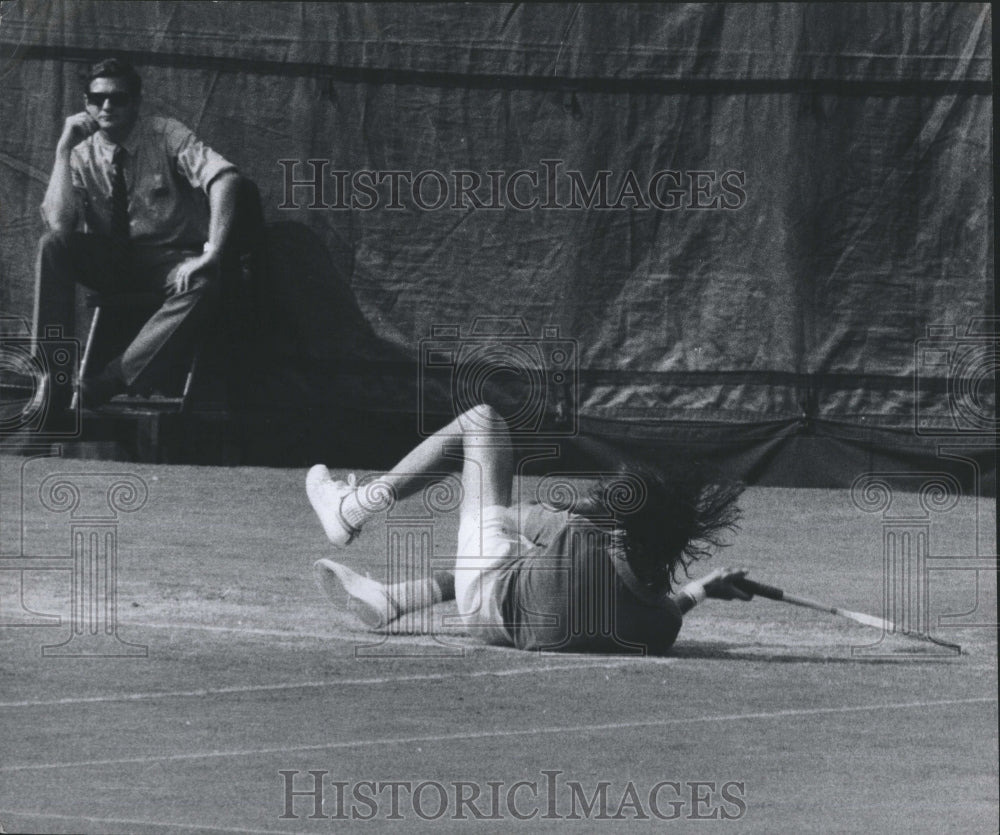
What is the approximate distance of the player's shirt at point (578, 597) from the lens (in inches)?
251

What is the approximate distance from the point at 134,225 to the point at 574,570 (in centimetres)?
394

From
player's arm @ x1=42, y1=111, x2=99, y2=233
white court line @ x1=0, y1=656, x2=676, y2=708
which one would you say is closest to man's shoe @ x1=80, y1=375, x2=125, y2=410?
player's arm @ x1=42, y1=111, x2=99, y2=233

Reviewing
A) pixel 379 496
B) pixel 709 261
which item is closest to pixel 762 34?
pixel 709 261

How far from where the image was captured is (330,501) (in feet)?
26.1

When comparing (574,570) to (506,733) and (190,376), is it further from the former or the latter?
(190,376)

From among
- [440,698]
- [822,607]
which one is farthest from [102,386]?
[822,607]

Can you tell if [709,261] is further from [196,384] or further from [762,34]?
[196,384]

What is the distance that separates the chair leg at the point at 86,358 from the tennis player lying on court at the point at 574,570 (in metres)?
2.66

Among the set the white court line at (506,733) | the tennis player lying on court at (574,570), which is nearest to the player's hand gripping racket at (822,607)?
the tennis player lying on court at (574,570)

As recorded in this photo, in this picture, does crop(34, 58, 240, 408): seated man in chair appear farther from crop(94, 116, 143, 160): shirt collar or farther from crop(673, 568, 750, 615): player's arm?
crop(673, 568, 750, 615): player's arm

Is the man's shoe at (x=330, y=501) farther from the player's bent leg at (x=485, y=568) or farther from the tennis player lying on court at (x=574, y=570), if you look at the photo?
the player's bent leg at (x=485, y=568)

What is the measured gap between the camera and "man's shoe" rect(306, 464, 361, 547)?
785 cm

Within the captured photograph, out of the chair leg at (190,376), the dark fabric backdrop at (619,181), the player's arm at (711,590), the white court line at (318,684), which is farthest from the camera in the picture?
the dark fabric backdrop at (619,181)

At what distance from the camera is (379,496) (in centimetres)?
794
